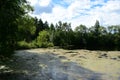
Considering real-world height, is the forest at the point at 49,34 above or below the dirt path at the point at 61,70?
above

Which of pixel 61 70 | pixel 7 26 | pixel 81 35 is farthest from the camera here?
pixel 81 35

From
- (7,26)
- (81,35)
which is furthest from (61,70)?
(81,35)

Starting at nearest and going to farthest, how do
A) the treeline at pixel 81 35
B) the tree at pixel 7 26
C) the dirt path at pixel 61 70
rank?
the tree at pixel 7 26
the dirt path at pixel 61 70
the treeline at pixel 81 35

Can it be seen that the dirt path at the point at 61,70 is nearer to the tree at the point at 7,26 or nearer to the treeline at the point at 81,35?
the tree at the point at 7,26

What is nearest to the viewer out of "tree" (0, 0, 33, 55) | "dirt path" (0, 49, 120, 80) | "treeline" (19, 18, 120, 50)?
"tree" (0, 0, 33, 55)

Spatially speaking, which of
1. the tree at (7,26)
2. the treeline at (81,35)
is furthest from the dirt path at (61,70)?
the treeline at (81,35)

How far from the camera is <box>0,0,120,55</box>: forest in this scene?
20078 millimetres

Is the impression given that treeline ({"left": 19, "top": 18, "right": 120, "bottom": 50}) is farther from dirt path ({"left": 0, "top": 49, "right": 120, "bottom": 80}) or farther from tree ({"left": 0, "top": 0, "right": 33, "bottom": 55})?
tree ({"left": 0, "top": 0, "right": 33, "bottom": 55})

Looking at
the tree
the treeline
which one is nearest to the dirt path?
the tree

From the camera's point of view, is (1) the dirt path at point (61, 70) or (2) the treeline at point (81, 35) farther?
(2) the treeline at point (81, 35)

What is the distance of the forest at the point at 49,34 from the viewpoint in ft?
65.9

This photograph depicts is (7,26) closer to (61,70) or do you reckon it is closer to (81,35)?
(61,70)

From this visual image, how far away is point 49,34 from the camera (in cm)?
9694

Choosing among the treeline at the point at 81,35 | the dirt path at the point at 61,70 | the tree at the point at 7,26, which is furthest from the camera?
the treeline at the point at 81,35
